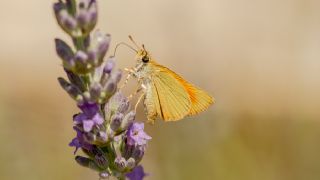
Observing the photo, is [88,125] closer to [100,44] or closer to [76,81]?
[76,81]

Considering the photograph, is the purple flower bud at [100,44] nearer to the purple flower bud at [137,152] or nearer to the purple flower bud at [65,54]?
the purple flower bud at [65,54]

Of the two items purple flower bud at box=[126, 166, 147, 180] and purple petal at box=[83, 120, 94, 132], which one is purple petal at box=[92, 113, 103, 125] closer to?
purple petal at box=[83, 120, 94, 132]

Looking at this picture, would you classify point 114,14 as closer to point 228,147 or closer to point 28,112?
point 28,112

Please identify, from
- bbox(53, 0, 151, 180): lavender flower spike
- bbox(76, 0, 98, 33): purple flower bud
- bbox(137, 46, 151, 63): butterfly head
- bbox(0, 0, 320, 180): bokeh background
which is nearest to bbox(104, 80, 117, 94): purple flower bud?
bbox(53, 0, 151, 180): lavender flower spike

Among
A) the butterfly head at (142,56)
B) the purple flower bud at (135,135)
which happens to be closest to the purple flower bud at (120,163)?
the purple flower bud at (135,135)


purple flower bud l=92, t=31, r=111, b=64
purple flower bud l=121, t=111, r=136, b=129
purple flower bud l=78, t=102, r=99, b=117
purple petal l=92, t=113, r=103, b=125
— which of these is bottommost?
→ purple flower bud l=121, t=111, r=136, b=129

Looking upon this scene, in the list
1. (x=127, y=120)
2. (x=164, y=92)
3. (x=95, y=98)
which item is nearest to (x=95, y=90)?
(x=95, y=98)
